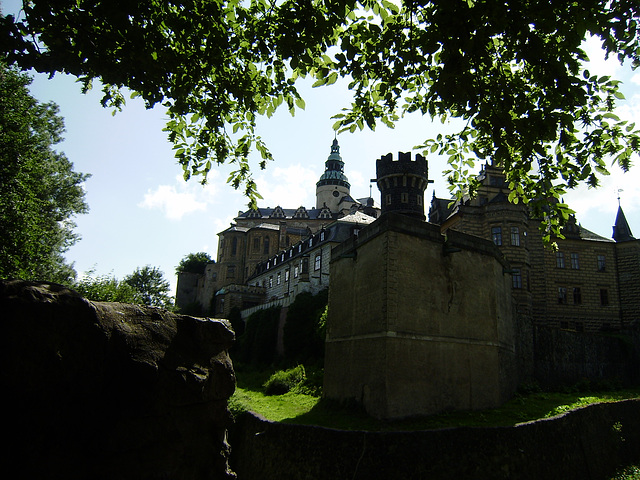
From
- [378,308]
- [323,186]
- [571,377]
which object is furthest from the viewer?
[323,186]

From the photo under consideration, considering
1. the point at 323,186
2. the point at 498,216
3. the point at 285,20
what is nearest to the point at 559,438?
the point at 285,20

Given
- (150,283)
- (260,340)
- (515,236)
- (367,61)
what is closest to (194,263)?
(150,283)

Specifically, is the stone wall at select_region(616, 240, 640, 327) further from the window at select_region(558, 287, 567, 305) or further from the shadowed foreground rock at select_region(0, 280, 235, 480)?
the shadowed foreground rock at select_region(0, 280, 235, 480)

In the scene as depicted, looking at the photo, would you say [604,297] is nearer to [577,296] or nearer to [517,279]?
[577,296]

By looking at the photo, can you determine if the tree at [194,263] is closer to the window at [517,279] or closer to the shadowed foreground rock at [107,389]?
the window at [517,279]

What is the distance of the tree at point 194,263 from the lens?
69375 mm

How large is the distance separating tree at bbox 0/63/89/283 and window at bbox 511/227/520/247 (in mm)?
26588

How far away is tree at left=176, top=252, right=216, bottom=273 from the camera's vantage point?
228ft

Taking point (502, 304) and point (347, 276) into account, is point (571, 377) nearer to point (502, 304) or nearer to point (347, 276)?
point (502, 304)

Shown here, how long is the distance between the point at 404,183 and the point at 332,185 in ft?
149

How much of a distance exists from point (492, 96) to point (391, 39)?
1825 millimetres

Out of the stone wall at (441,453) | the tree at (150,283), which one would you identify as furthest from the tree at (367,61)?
A: the tree at (150,283)

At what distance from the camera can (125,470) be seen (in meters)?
5.19

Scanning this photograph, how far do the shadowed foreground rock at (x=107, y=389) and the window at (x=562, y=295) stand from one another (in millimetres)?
33400
